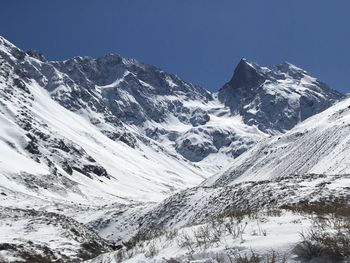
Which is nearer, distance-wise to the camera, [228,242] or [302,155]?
[228,242]

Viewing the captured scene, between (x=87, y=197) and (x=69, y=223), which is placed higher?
(x=87, y=197)

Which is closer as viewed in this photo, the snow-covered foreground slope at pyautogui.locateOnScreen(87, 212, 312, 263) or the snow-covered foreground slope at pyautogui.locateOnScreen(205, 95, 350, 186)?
the snow-covered foreground slope at pyautogui.locateOnScreen(87, 212, 312, 263)

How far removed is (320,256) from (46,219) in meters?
23.9

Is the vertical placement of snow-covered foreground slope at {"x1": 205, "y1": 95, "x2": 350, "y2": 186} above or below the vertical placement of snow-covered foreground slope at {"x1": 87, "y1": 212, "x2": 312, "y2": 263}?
above

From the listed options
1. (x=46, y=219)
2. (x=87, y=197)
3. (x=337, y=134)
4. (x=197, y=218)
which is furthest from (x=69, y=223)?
(x=87, y=197)

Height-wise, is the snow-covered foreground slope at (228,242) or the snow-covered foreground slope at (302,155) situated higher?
the snow-covered foreground slope at (302,155)

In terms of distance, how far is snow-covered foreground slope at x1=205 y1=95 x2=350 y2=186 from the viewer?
72.3m

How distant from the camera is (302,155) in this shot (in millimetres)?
86938

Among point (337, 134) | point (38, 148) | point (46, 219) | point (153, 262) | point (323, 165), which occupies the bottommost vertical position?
point (153, 262)

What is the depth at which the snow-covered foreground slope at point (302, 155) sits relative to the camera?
72.3m

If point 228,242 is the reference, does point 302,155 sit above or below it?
above

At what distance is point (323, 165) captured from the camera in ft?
234

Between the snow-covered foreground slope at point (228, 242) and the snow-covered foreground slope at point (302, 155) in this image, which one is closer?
the snow-covered foreground slope at point (228, 242)

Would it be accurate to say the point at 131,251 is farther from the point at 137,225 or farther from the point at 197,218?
the point at 137,225
